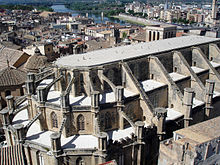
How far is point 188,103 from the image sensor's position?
29469 mm

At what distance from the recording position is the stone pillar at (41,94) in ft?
86.4

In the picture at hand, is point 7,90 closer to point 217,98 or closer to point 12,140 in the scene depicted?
point 12,140

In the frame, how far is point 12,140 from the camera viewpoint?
28.6m

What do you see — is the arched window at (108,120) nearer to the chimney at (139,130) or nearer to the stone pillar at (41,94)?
the chimney at (139,130)

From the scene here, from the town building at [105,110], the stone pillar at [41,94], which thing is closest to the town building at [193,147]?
the town building at [105,110]

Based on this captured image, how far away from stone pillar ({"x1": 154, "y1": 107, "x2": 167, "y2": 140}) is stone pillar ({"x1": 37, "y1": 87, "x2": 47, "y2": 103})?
41.3ft

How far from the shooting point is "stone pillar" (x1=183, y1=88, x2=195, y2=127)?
94.7 feet

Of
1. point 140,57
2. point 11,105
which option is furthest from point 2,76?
point 140,57

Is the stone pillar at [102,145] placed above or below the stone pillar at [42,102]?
below

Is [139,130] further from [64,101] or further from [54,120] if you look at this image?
[54,120]

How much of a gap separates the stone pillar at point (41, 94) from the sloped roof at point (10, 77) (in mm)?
10765

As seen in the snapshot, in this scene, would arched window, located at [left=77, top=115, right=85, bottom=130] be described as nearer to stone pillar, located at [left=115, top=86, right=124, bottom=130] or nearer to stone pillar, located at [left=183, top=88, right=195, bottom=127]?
stone pillar, located at [left=115, top=86, right=124, bottom=130]

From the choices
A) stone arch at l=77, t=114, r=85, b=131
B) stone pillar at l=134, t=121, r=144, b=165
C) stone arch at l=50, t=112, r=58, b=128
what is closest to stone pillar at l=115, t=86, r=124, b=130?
stone pillar at l=134, t=121, r=144, b=165

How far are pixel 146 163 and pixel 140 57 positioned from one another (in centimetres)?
1392
